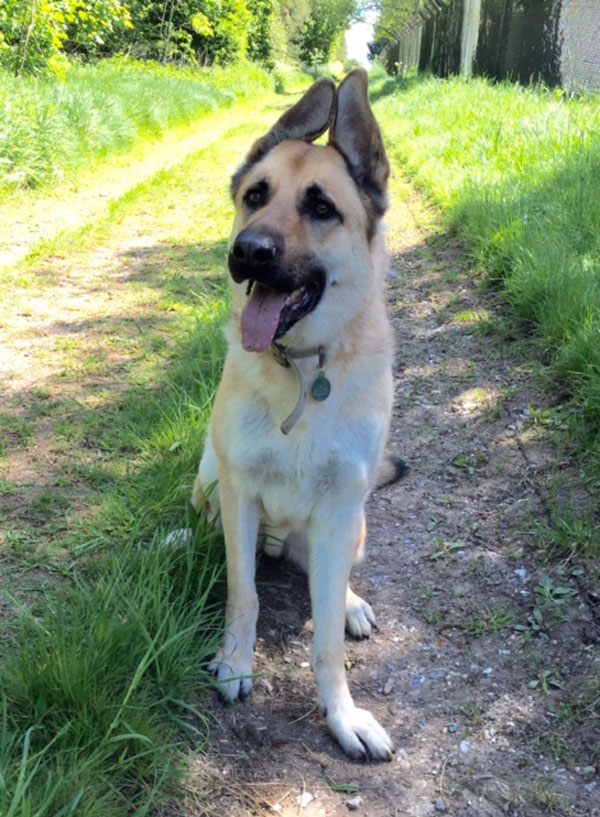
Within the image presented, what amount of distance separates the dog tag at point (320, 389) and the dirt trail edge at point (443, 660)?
828 mm

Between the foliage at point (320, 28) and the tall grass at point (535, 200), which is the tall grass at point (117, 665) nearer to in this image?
the tall grass at point (535, 200)

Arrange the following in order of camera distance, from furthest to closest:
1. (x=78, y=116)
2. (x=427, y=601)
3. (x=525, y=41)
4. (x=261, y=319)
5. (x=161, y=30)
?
(x=161, y=30)
(x=525, y=41)
(x=78, y=116)
(x=427, y=601)
(x=261, y=319)

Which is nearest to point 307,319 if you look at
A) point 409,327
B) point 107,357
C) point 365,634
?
point 365,634

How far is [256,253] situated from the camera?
1997mm

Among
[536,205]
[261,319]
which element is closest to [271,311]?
[261,319]

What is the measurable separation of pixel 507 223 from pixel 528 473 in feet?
8.58

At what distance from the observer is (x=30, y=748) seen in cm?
169

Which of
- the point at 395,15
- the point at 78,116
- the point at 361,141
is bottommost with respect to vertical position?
the point at 78,116

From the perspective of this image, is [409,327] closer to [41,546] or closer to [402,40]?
[41,546]

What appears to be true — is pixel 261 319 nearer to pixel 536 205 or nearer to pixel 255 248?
pixel 255 248

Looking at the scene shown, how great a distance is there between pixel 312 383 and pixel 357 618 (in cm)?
87

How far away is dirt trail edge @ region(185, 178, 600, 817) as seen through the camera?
6.21 feet

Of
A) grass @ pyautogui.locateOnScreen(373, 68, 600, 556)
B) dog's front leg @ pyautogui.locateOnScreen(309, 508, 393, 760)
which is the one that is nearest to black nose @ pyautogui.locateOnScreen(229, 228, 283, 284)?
dog's front leg @ pyautogui.locateOnScreen(309, 508, 393, 760)

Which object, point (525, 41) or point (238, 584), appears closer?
point (238, 584)
